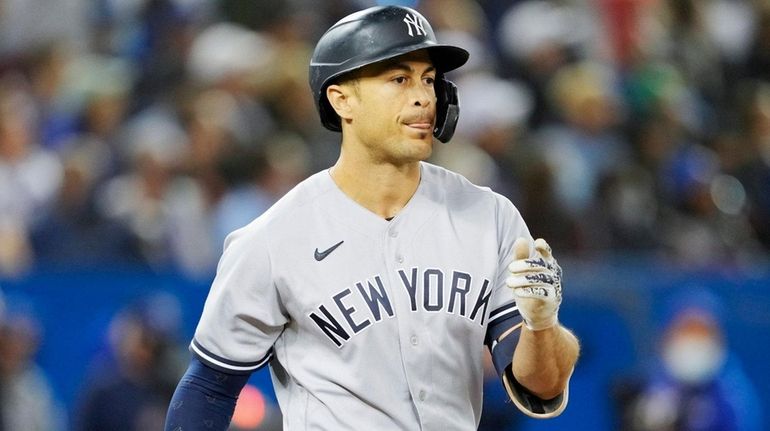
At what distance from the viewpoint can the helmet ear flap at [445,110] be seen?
12.6ft

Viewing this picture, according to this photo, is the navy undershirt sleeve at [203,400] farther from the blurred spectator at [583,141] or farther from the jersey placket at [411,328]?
→ the blurred spectator at [583,141]

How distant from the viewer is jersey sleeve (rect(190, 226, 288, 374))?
3.81 metres

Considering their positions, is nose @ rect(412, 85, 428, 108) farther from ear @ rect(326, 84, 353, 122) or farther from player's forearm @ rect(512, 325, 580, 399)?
player's forearm @ rect(512, 325, 580, 399)

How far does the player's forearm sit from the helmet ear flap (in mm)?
563

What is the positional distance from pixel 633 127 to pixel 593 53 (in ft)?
2.66

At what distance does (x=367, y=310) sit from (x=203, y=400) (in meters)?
0.50

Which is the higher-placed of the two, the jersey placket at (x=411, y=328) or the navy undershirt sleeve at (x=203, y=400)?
the jersey placket at (x=411, y=328)

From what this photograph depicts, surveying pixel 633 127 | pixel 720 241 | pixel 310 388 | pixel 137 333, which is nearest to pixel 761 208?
pixel 720 241

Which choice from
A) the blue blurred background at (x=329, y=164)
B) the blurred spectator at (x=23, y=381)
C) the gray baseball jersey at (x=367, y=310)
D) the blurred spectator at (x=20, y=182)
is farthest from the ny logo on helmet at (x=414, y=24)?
the blurred spectator at (x=20, y=182)

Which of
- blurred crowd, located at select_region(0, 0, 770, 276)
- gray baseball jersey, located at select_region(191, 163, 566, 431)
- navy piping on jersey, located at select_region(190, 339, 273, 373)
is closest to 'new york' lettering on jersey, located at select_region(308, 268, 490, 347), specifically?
gray baseball jersey, located at select_region(191, 163, 566, 431)

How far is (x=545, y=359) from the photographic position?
361 cm

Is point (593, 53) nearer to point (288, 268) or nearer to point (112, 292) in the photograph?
point (112, 292)

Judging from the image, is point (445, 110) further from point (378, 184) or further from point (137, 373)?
point (137, 373)

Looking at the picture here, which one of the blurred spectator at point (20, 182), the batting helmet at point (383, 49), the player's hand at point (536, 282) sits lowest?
the blurred spectator at point (20, 182)
